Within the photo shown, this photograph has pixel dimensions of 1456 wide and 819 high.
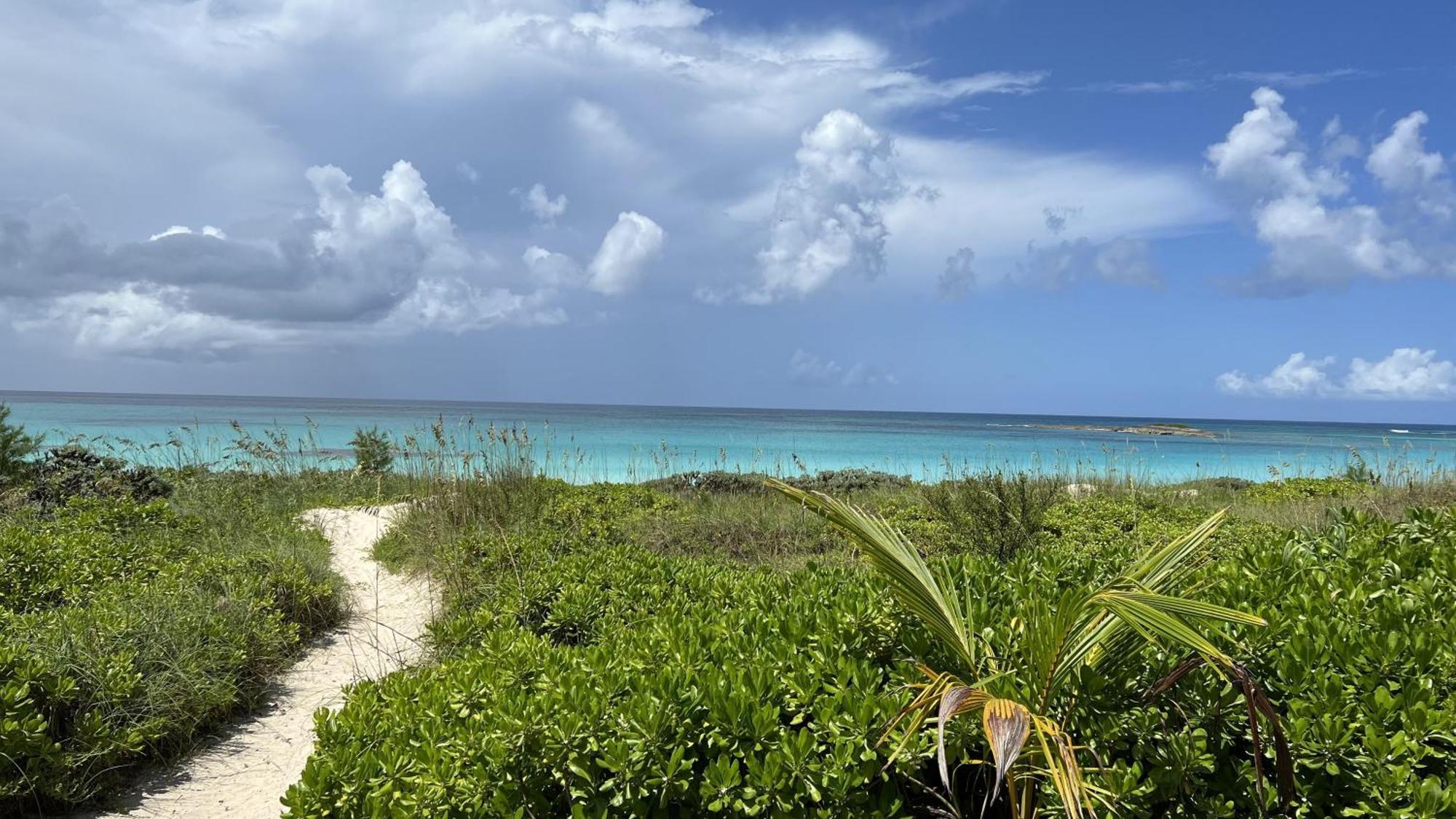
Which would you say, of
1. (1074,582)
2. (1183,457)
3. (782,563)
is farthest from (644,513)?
(1183,457)

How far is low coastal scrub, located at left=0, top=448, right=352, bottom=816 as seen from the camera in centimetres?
402

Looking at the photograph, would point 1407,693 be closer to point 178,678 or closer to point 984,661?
point 984,661

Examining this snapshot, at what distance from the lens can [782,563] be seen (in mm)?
7422

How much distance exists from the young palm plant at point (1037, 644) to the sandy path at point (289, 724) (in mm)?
3543

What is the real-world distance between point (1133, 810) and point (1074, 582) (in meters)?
1.29

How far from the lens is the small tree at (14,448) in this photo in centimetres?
1005

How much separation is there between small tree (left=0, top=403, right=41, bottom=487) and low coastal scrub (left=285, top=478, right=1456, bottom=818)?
9902 mm

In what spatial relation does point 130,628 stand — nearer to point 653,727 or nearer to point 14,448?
point 653,727

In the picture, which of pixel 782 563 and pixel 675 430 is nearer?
pixel 782 563

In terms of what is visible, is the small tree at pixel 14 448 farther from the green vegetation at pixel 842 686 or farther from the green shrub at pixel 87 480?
the green vegetation at pixel 842 686

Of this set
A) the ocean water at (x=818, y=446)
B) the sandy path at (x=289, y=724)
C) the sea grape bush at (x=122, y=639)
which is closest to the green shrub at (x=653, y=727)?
the sandy path at (x=289, y=724)

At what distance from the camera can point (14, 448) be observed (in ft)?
33.5

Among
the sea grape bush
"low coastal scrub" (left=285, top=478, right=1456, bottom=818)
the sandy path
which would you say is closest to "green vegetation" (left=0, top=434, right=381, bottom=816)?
the sea grape bush

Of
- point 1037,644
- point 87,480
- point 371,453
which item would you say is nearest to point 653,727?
point 1037,644
